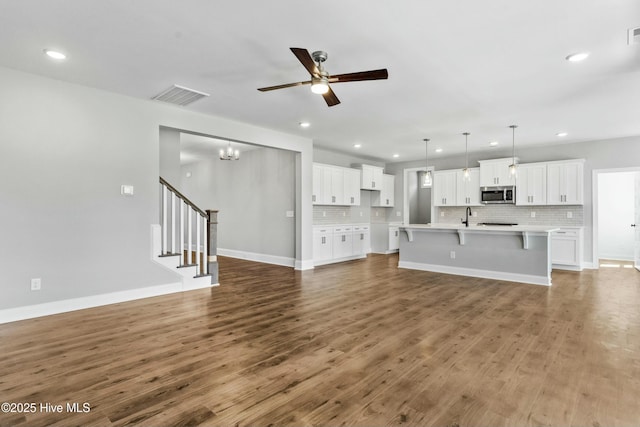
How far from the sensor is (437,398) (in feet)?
6.98

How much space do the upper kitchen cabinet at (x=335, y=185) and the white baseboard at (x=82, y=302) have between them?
3.69 meters

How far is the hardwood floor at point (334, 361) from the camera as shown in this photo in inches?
77.7

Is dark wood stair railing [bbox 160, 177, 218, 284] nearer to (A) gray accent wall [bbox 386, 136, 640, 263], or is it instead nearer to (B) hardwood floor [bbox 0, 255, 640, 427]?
(B) hardwood floor [bbox 0, 255, 640, 427]

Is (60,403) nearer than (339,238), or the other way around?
(60,403)

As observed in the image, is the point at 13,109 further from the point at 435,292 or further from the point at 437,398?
the point at 435,292

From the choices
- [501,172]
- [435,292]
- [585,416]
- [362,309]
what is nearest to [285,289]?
[362,309]

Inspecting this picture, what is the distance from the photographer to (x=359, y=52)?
3283mm

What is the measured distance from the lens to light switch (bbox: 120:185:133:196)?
447cm

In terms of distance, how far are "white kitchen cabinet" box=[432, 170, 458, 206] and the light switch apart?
24.2ft

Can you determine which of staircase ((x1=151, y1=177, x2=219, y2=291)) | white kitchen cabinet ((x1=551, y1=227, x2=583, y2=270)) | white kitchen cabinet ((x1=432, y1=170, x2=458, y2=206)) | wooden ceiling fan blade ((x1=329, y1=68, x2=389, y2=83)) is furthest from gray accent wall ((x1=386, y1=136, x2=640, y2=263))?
staircase ((x1=151, y1=177, x2=219, y2=291))

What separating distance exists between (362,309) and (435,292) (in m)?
1.51

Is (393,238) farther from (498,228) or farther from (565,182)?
(565,182)

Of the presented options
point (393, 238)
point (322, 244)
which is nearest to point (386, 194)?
point (393, 238)

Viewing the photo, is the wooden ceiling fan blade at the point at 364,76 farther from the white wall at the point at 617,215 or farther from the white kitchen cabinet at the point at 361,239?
the white wall at the point at 617,215
